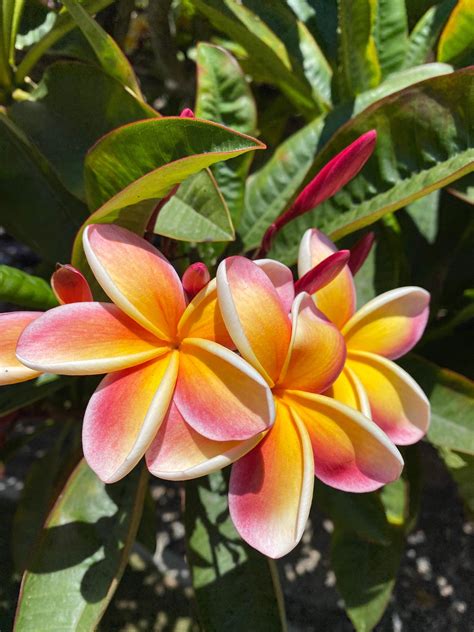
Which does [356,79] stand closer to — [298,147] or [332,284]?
[298,147]

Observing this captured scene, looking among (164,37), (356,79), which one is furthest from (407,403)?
(164,37)

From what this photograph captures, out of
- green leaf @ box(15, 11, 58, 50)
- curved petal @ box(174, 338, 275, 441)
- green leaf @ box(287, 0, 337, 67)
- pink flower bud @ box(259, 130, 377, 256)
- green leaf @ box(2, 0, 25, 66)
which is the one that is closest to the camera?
curved petal @ box(174, 338, 275, 441)

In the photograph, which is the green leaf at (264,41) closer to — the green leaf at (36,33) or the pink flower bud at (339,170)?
the green leaf at (36,33)

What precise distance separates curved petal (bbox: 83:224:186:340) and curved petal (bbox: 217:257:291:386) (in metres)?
0.07

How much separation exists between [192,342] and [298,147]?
0.49 metres

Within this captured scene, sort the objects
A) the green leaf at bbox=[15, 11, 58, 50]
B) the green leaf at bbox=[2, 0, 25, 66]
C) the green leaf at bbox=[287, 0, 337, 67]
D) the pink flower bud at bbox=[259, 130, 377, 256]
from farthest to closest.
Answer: the green leaf at bbox=[287, 0, 337, 67] < the green leaf at bbox=[15, 11, 58, 50] < the green leaf at bbox=[2, 0, 25, 66] < the pink flower bud at bbox=[259, 130, 377, 256]

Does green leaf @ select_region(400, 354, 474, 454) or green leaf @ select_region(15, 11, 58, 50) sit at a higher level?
green leaf @ select_region(15, 11, 58, 50)

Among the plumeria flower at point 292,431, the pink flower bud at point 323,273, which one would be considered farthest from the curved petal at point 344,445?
the pink flower bud at point 323,273

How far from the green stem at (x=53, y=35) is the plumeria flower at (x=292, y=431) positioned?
0.44 m

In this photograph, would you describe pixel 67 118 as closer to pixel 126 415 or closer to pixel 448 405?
pixel 126 415

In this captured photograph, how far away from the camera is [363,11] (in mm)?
845

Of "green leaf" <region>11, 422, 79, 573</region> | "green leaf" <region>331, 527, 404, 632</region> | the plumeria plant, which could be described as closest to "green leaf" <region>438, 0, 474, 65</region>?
the plumeria plant

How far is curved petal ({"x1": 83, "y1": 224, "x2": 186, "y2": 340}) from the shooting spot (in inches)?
21.1

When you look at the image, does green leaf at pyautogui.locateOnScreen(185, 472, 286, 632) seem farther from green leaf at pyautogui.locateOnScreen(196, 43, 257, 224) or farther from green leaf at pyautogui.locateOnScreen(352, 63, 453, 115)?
green leaf at pyautogui.locateOnScreen(352, 63, 453, 115)
